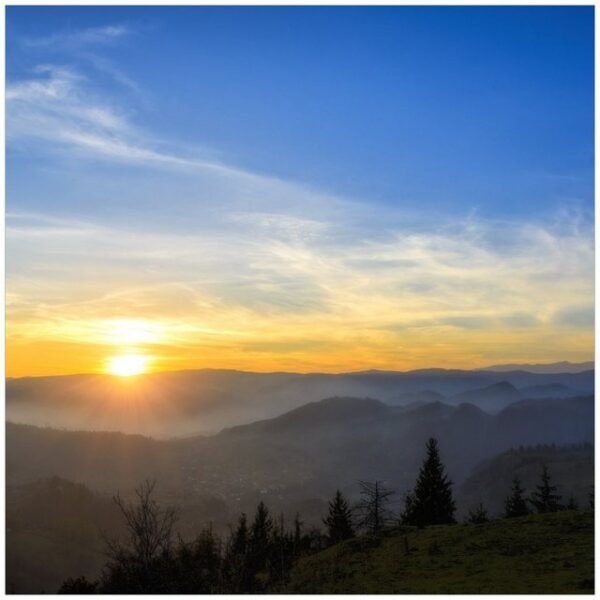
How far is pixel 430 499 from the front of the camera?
79.2 metres

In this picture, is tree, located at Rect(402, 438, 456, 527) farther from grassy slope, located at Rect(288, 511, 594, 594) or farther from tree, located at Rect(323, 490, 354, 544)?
grassy slope, located at Rect(288, 511, 594, 594)

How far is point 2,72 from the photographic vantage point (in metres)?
34.4

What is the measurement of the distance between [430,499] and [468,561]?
41.0 meters

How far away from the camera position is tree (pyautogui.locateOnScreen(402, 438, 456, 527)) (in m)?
77.3

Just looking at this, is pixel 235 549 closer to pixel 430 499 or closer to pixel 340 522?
pixel 340 522

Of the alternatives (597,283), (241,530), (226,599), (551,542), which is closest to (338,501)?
(241,530)

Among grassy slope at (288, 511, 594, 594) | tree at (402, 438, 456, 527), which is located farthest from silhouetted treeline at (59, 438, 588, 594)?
grassy slope at (288, 511, 594, 594)

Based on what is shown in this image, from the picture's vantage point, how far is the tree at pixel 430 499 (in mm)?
77287

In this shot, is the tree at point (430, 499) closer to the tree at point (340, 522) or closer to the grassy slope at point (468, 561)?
the tree at point (340, 522)

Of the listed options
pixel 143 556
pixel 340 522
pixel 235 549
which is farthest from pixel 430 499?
pixel 143 556

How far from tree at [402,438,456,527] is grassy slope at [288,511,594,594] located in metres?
26.4

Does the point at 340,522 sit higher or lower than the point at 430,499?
lower

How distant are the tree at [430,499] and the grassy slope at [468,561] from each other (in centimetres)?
2639

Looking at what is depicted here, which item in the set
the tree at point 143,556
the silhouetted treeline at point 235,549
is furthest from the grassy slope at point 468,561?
the tree at point 143,556
